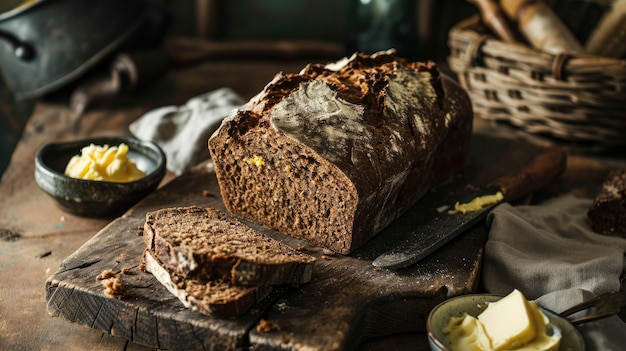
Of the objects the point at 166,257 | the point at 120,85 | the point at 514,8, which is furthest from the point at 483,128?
the point at 166,257

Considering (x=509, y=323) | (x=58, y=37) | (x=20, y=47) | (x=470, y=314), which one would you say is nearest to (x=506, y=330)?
(x=509, y=323)

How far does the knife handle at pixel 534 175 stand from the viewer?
3363 mm

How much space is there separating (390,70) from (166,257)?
4.25 feet

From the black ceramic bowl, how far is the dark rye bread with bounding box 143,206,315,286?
1.64ft

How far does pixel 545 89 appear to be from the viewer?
3.87m

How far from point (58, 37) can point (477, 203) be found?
2.59m

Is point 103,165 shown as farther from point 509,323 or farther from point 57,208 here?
point 509,323

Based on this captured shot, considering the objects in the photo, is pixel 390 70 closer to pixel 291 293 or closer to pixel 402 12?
pixel 291 293

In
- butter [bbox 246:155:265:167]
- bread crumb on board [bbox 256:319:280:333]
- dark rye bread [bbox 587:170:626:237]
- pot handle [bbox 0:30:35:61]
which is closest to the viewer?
bread crumb on board [bbox 256:319:280:333]

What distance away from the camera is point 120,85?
4.51 metres

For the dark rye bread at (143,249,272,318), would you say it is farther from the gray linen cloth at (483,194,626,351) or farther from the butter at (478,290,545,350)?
the gray linen cloth at (483,194,626,351)

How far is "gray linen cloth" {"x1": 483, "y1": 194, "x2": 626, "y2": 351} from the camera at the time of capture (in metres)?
2.52

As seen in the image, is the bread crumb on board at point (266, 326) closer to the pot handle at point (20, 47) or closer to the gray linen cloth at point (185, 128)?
the gray linen cloth at point (185, 128)

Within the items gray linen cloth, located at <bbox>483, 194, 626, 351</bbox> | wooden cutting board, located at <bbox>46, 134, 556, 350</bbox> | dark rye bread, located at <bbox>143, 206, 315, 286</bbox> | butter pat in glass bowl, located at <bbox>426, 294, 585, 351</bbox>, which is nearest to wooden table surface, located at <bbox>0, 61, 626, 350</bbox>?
wooden cutting board, located at <bbox>46, 134, 556, 350</bbox>
